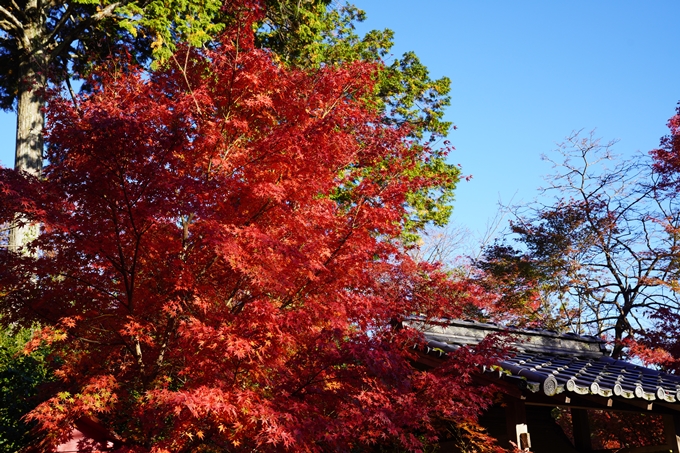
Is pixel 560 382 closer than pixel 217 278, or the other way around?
pixel 560 382

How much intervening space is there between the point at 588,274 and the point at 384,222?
11147 mm

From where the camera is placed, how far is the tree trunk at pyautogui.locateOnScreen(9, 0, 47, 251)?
13.5 metres

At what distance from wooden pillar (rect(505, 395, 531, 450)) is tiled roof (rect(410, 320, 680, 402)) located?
0.47m

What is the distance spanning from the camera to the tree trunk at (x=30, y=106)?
1350cm

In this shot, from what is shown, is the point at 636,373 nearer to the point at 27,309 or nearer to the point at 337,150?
the point at 337,150

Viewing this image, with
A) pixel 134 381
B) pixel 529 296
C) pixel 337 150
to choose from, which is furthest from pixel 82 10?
pixel 529 296

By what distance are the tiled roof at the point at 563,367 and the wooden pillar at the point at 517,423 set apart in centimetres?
47

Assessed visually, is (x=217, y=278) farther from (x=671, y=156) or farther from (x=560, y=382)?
(x=671, y=156)

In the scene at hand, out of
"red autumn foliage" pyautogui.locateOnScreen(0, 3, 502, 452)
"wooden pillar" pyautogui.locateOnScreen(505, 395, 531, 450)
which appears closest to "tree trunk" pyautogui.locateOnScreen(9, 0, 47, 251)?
"red autumn foliage" pyautogui.locateOnScreen(0, 3, 502, 452)

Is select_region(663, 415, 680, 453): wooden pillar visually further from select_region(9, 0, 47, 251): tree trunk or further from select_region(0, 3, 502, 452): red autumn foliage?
select_region(9, 0, 47, 251): tree trunk

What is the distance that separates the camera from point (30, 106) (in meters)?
14.1

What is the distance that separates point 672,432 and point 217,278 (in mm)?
6679

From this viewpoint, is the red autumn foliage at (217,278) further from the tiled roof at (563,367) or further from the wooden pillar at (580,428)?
the wooden pillar at (580,428)

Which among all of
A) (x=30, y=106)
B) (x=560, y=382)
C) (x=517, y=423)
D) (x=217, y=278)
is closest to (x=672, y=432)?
(x=517, y=423)
